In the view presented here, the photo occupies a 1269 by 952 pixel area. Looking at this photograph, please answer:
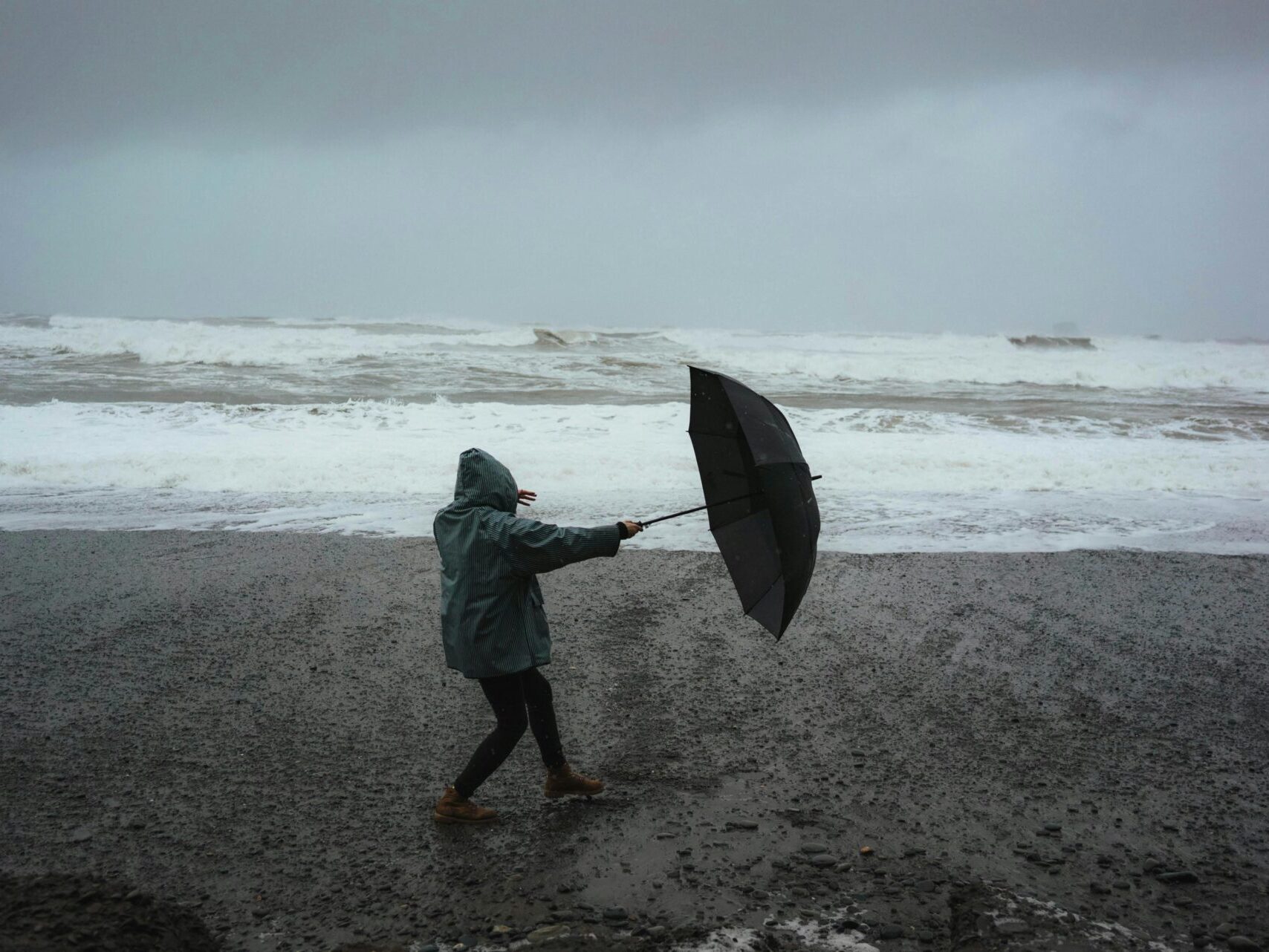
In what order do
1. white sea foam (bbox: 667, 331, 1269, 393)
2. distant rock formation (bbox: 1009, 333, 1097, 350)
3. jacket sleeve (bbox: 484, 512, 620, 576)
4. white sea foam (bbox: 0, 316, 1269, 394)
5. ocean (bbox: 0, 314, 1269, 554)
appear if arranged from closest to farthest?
jacket sleeve (bbox: 484, 512, 620, 576), ocean (bbox: 0, 314, 1269, 554), white sea foam (bbox: 667, 331, 1269, 393), white sea foam (bbox: 0, 316, 1269, 394), distant rock formation (bbox: 1009, 333, 1097, 350)

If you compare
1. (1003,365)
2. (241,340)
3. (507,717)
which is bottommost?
(507,717)

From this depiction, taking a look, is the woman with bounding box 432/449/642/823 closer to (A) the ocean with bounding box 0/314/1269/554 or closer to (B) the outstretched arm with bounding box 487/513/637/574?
(B) the outstretched arm with bounding box 487/513/637/574

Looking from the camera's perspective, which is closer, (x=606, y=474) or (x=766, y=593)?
(x=766, y=593)

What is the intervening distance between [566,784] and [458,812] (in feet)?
1.40

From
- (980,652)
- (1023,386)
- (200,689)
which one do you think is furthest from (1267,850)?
(1023,386)

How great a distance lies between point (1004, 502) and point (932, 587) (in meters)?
3.38

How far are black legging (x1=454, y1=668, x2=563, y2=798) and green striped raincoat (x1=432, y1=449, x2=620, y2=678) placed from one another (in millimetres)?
140

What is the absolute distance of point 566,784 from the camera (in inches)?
142

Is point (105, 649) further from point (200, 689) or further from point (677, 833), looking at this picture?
point (677, 833)

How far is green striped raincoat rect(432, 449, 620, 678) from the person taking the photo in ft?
10.5

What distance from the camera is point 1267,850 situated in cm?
331

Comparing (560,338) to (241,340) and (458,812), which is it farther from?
(458,812)

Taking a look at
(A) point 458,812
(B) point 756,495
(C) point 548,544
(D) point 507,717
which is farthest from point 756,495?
(A) point 458,812

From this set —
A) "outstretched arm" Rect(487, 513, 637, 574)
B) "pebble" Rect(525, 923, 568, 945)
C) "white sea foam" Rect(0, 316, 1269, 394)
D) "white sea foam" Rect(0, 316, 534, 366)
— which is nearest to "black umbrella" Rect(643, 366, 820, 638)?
"outstretched arm" Rect(487, 513, 637, 574)
